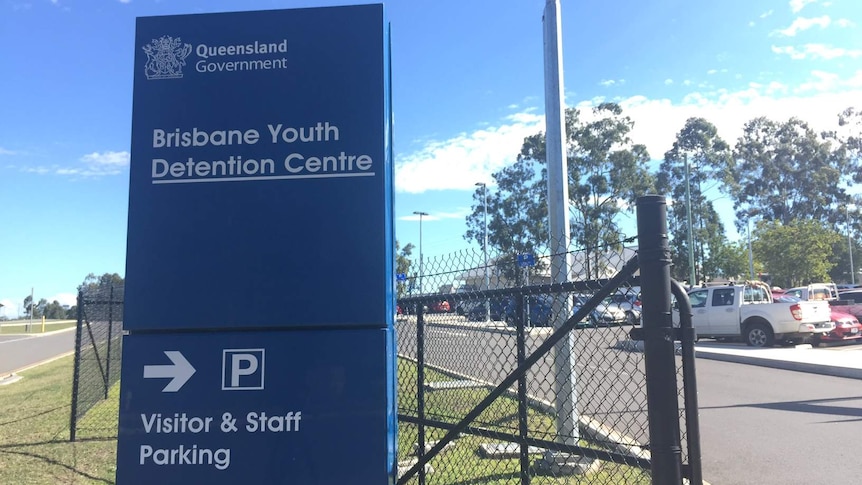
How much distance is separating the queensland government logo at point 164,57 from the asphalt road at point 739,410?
2.46 meters

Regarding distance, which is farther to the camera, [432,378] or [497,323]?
[432,378]

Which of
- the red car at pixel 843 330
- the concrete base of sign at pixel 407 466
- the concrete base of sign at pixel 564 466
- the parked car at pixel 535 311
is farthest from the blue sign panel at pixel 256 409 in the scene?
the red car at pixel 843 330

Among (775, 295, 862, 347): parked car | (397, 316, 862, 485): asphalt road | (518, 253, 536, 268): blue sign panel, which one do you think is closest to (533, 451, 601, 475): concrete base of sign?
(397, 316, 862, 485): asphalt road

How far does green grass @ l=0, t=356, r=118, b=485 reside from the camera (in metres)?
5.63

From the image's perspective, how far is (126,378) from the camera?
2.32 metres

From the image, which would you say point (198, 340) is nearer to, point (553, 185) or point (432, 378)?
point (553, 185)

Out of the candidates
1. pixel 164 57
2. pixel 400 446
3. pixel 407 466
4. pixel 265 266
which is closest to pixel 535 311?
pixel 407 466

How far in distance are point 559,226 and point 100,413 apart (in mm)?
7417

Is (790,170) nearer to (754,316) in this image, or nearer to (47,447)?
(754,316)

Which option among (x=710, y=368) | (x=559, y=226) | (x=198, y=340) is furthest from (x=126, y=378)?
(x=710, y=368)

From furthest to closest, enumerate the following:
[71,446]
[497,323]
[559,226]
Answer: [71,446] < [559,226] < [497,323]

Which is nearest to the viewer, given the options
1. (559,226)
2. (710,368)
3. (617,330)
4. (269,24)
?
(269,24)

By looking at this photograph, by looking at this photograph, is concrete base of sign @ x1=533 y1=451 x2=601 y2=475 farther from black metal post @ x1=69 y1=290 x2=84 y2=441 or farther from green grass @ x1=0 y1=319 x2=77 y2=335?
green grass @ x1=0 y1=319 x2=77 y2=335

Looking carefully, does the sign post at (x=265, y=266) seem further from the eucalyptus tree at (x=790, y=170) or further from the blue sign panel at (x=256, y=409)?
the eucalyptus tree at (x=790, y=170)
